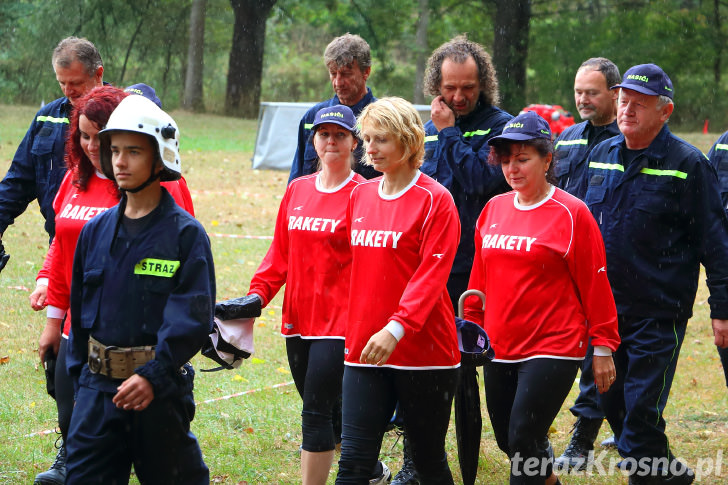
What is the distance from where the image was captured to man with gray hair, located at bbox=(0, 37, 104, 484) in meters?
5.95

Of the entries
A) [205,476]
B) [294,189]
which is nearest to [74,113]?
[294,189]

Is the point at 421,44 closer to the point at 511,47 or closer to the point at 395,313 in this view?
the point at 511,47

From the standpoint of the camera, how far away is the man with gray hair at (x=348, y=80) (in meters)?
6.22

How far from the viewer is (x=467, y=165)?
18.3 feet

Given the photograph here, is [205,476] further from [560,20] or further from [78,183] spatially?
[560,20]

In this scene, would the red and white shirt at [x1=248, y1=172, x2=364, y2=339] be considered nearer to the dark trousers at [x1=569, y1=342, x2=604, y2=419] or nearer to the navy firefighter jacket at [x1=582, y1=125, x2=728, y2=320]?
the navy firefighter jacket at [x1=582, y1=125, x2=728, y2=320]

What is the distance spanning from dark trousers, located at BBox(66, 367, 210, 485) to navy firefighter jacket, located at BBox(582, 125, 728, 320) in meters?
2.73

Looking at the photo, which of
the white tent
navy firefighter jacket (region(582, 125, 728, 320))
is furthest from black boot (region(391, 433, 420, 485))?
the white tent

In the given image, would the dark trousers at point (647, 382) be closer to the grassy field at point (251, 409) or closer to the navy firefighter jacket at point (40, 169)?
the grassy field at point (251, 409)

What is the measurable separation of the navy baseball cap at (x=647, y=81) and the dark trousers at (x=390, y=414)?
2.08 m

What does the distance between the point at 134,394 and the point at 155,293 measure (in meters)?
0.42

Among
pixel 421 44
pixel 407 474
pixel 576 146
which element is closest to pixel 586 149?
pixel 576 146

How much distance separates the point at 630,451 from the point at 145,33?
40082mm

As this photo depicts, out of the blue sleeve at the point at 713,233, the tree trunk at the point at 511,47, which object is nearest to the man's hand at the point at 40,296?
the blue sleeve at the point at 713,233
